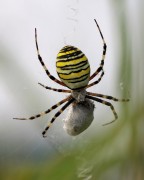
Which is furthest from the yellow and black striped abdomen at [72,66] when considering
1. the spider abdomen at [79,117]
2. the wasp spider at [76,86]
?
the spider abdomen at [79,117]

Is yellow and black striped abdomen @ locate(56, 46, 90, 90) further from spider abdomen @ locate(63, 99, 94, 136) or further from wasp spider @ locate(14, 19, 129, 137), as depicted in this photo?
spider abdomen @ locate(63, 99, 94, 136)

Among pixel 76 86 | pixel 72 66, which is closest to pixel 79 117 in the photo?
pixel 76 86

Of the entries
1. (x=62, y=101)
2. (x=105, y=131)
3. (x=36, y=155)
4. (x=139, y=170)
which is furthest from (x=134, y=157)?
(x=62, y=101)

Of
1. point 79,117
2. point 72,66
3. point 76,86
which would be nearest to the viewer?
point 72,66

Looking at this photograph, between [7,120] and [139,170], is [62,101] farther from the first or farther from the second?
[139,170]

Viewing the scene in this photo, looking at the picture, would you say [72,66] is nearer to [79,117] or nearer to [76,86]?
[76,86]

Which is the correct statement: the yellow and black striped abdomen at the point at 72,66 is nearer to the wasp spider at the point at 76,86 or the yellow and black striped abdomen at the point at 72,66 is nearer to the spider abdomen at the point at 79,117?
the wasp spider at the point at 76,86
